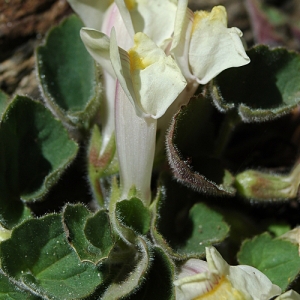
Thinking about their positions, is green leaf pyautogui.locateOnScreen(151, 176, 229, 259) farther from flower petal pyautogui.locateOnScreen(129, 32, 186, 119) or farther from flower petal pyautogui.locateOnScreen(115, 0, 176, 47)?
flower petal pyautogui.locateOnScreen(115, 0, 176, 47)

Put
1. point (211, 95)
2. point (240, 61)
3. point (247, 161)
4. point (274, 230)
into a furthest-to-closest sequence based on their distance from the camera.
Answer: point (247, 161)
point (274, 230)
point (211, 95)
point (240, 61)

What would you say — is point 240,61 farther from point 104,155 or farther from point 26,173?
point 26,173

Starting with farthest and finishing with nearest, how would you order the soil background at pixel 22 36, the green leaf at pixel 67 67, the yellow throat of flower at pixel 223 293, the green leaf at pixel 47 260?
the soil background at pixel 22 36 → the green leaf at pixel 67 67 → the green leaf at pixel 47 260 → the yellow throat of flower at pixel 223 293

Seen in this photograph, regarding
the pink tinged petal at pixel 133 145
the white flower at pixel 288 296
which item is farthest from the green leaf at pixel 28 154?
the white flower at pixel 288 296

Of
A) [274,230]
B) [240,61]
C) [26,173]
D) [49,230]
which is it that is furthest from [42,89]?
[274,230]

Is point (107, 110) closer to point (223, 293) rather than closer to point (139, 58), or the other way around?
point (139, 58)

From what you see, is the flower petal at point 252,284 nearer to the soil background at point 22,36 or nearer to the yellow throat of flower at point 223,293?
the yellow throat of flower at point 223,293
